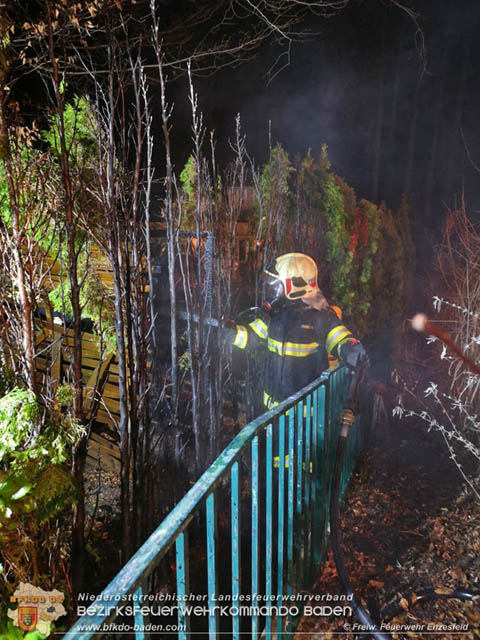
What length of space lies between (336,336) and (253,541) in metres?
2.36

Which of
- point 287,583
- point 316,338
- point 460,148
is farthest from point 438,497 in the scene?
point 460,148

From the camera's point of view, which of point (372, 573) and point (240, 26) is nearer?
point (372, 573)

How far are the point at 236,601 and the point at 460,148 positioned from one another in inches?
788

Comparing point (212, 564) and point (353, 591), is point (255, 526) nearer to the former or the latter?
point (212, 564)

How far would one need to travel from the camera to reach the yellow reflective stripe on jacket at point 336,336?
12.4 ft

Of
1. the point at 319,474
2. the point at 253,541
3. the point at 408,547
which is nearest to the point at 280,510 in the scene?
the point at 253,541

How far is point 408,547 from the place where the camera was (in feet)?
10.7

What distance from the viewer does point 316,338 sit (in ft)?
13.3

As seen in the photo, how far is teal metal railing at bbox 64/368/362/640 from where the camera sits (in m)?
0.98

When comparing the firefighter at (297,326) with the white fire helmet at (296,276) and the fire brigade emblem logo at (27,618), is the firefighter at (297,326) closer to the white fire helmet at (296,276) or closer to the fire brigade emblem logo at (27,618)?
the white fire helmet at (296,276)

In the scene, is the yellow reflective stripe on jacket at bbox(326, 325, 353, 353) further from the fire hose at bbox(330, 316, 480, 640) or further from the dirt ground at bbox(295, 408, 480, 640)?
the dirt ground at bbox(295, 408, 480, 640)

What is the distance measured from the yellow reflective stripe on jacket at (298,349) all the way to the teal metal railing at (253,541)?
1.64ft

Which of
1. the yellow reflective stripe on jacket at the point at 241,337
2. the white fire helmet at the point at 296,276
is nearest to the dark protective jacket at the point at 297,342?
the white fire helmet at the point at 296,276

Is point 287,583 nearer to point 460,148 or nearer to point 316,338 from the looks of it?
point 316,338
